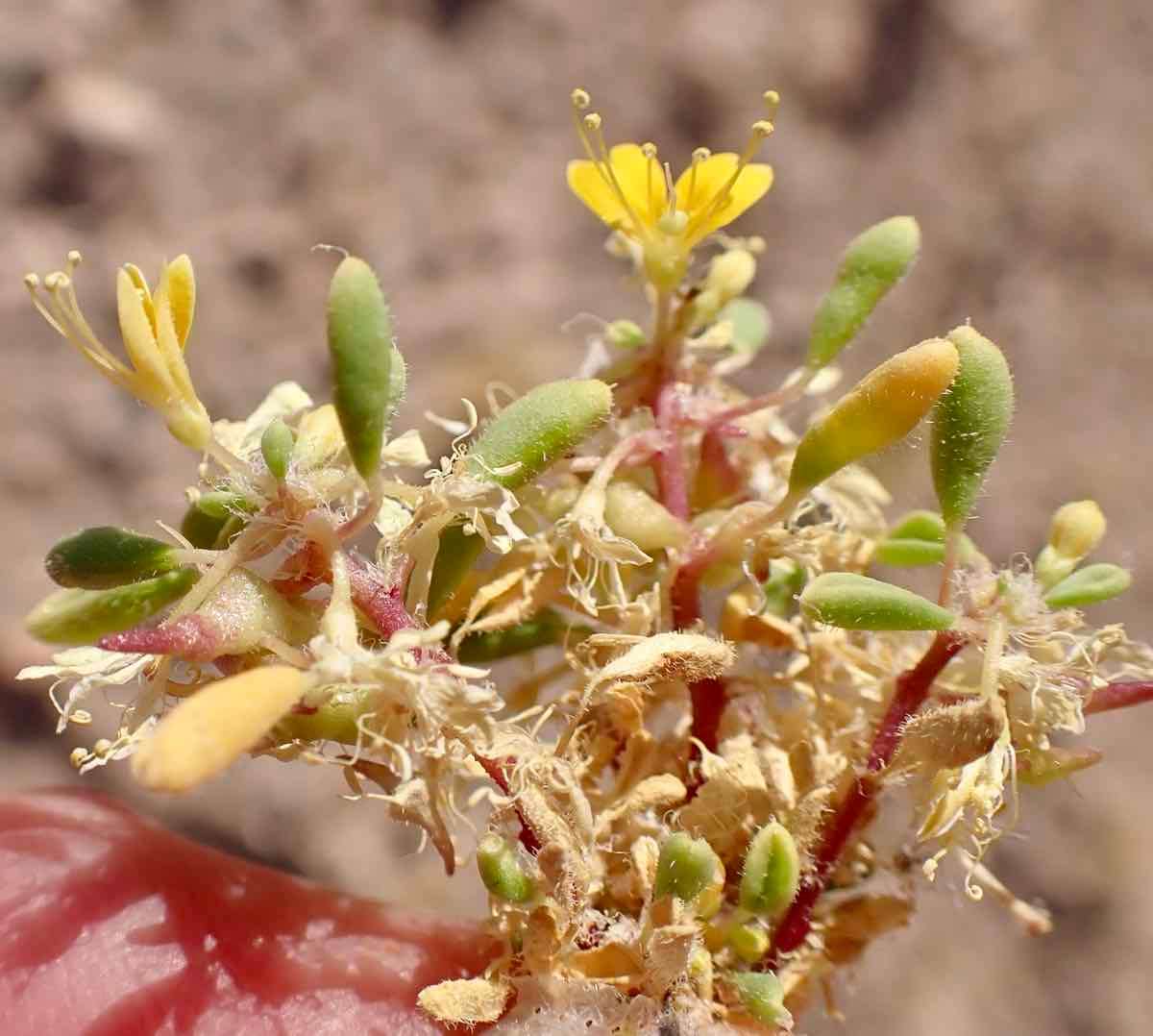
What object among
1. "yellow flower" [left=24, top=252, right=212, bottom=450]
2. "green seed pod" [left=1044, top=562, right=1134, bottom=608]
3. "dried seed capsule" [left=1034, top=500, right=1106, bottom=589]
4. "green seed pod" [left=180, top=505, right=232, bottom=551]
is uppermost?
"yellow flower" [left=24, top=252, right=212, bottom=450]

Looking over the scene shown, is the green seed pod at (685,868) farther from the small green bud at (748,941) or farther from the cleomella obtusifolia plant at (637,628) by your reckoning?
the small green bud at (748,941)

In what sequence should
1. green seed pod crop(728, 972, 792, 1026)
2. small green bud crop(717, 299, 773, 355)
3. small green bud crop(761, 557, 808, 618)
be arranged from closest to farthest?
1. green seed pod crop(728, 972, 792, 1026)
2. small green bud crop(761, 557, 808, 618)
3. small green bud crop(717, 299, 773, 355)

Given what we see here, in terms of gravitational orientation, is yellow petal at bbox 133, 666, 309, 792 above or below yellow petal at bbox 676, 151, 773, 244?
below

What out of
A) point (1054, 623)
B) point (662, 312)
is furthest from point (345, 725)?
point (1054, 623)

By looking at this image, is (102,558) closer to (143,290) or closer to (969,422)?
(143,290)

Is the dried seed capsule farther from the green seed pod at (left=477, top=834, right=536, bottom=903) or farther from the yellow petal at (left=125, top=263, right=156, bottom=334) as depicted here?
the yellow petal at (left=125, top=263, right=156, bottom=334)

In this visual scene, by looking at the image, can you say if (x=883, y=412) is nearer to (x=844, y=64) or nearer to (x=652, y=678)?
(x=652, y=678)

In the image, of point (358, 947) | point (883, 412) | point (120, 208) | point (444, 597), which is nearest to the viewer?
point (883, 412)

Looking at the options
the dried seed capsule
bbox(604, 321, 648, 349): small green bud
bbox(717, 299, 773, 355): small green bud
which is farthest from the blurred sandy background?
the dried seed capsule
